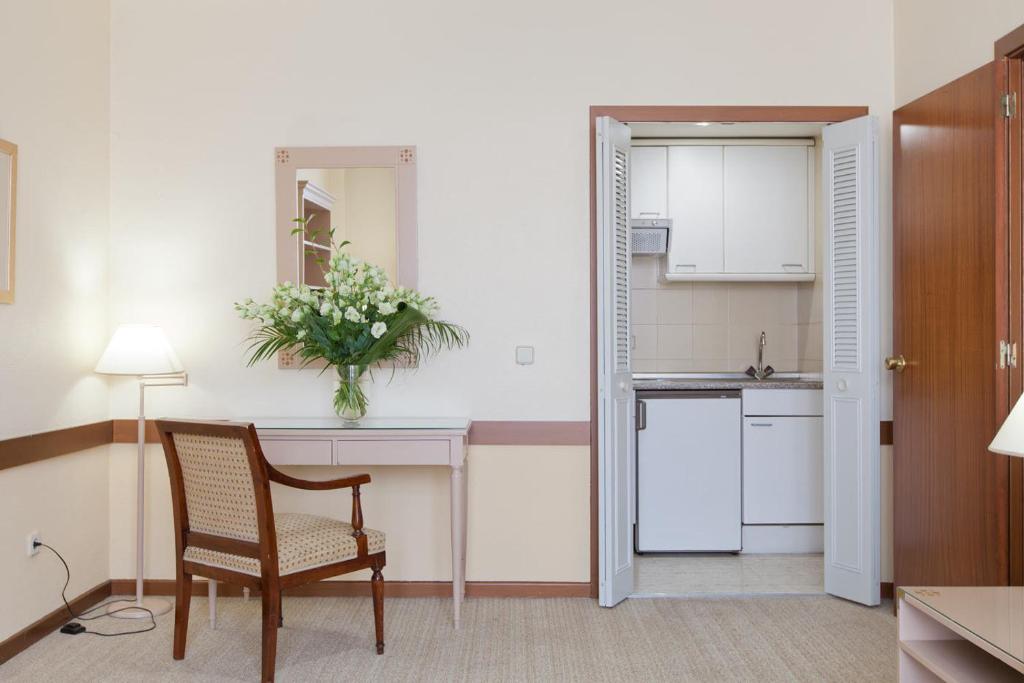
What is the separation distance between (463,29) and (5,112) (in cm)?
188

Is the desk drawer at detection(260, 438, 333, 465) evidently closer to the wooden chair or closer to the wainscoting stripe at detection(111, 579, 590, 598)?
the wooden chair

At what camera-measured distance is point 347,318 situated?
3387mm

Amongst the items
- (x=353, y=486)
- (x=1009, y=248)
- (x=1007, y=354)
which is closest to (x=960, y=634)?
(x=1007, y=354)

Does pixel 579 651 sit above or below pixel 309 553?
below

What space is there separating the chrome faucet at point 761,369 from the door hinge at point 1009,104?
237 cm

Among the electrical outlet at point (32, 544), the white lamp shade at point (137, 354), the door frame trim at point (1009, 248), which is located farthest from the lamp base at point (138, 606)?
the door frame trim at point (1009, 248)

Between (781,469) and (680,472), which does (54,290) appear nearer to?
(680,472)

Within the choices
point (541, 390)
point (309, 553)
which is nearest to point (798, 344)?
point (541, 390)

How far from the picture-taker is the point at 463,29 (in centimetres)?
378

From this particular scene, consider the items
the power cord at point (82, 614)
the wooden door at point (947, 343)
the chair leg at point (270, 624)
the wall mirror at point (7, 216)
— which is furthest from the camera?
the power cord at point (82, 614)

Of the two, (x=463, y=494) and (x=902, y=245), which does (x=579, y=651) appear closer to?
(x=463, y=494)

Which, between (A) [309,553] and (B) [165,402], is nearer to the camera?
(A) [309,553]

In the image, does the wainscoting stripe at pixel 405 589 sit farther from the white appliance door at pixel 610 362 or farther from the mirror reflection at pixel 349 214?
the mirror reflection at pixel 349 214

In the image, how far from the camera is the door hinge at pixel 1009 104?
9.33ft
